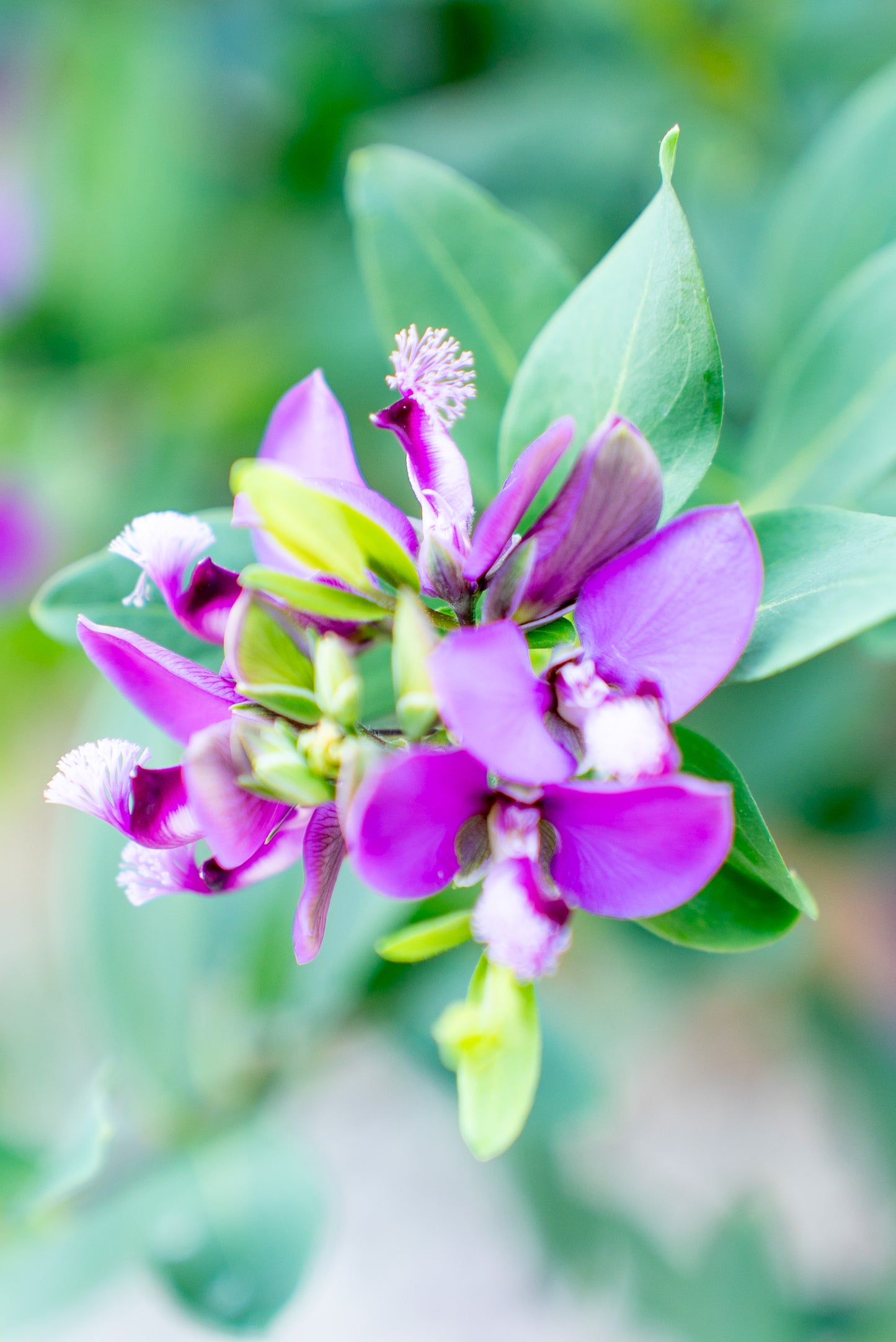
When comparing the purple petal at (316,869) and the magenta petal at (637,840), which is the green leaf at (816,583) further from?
the purple petal at (316,869)

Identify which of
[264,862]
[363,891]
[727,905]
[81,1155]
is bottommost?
[363,891]

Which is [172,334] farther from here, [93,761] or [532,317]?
[93,761]

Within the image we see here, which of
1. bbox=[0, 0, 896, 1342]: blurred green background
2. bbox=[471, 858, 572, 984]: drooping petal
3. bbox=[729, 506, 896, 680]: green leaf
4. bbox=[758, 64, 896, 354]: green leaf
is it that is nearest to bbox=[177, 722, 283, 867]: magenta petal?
bbox=[471, 858, 572, 984]: drooping petal

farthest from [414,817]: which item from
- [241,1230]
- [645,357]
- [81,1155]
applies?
[241,1230]

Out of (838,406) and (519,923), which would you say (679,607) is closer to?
(519,923)

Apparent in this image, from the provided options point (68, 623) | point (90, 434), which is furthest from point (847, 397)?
point (90, 434)

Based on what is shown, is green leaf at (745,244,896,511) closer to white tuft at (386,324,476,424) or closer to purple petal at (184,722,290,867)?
white tuft at (386,324,476,424)
